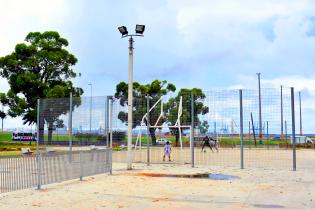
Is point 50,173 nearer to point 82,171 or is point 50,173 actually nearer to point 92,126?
point 82,171

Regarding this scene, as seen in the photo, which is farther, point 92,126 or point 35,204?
point 92,126

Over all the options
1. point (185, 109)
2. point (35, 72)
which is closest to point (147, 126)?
point (185, 109)

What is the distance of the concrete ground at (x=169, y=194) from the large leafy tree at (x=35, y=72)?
1228 inches

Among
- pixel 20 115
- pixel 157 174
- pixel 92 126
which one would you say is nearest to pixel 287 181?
pixel 157 174

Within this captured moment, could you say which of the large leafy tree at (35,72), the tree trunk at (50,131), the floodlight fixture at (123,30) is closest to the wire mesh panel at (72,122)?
the tree trunk at (50,131)

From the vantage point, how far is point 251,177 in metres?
13.9

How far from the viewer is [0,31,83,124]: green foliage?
142ft

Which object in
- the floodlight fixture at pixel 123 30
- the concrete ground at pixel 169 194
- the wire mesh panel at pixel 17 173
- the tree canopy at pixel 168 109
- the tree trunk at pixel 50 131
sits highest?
the floodlight fixture at pixel 123 30

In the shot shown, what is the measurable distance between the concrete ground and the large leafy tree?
31.2m

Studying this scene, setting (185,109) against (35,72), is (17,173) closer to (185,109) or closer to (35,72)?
(185,109)

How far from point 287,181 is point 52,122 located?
34.4ft

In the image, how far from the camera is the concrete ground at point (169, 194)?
8.78 metres

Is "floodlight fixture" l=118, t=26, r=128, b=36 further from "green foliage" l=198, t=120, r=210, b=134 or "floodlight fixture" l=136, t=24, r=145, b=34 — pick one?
"green foliage" l=198, t=120, r=210, b=134

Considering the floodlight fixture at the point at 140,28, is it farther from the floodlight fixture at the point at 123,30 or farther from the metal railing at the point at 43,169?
the metal railing at the point at 43,169
